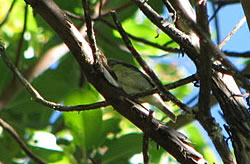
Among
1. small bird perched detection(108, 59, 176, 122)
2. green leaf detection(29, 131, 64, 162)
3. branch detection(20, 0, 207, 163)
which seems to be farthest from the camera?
small bird perched detection(108, 59, 176, 122)

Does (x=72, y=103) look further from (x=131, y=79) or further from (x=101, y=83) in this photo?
(x=131, y=79)

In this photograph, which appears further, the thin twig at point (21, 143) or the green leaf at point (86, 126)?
the green leaf at point (86, 126)

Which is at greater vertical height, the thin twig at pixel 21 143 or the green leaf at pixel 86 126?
the green leaf at pixel 86 126

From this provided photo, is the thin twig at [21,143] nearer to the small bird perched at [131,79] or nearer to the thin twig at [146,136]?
the thin twig at [146,136]

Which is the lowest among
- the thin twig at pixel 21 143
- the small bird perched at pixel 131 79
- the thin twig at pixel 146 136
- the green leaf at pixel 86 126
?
the thin twig at pixel 146 136

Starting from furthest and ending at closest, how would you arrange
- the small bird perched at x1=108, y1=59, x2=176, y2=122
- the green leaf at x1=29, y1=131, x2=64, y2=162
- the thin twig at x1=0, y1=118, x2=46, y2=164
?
Answer: 1. the small bird perched at x1=108, y1=59, x2=176, y2=122
2. the green leaf at x1=29, y1=131, x2=64, y2=162
3. the thin twig at x1=0, y1=118, x2=46, y2=164

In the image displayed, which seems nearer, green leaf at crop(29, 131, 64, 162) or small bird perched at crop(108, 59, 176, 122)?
green leaf at crop(29, 131, 64, 162)

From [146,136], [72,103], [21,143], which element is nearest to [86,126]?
[72,103]

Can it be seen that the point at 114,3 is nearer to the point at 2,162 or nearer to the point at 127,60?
the point at 127,60

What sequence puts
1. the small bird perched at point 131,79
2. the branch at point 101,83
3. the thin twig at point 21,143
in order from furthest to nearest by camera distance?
the small bird perched at point 131,79
the thin twig at point 21,143
the branch at point 101,83

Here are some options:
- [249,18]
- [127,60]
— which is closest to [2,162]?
[127,60]

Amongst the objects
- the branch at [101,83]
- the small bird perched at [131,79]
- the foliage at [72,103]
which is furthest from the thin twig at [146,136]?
the small bird perched at [131,79]

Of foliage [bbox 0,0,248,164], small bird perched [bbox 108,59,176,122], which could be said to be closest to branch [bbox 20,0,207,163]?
foliage [bbox 0,0,248,164]

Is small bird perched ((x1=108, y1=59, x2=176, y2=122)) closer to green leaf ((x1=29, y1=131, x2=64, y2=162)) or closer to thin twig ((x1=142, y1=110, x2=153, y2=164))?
green leaf ((x1=29, y1=131, x2=64, y2=162))
